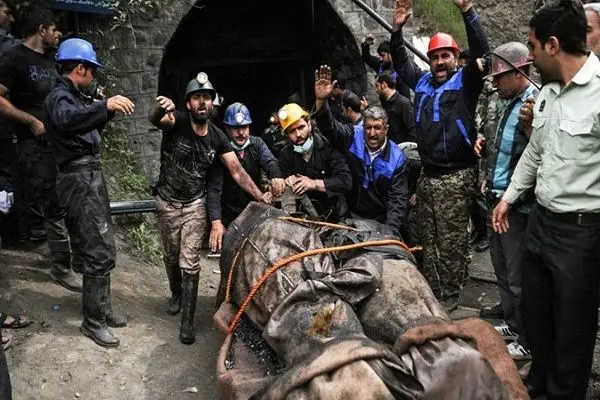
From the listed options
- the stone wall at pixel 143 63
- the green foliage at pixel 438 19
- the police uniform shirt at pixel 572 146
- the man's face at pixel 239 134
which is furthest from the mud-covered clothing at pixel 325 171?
the green foliage at pixel 438 19

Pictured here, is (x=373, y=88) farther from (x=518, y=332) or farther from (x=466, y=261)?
(x=518, y=332)

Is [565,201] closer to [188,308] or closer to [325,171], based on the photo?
[325,171]

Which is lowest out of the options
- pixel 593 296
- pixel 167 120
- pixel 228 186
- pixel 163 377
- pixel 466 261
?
pixel 163 377

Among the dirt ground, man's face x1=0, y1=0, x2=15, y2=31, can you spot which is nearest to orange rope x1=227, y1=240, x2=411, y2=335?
the dirt ground

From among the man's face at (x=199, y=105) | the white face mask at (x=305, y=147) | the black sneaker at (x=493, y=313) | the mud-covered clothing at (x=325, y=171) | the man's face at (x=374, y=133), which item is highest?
the man's face at (x=199, y=105)

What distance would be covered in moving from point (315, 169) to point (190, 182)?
3.80 feet

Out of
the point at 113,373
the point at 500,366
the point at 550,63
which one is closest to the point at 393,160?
the point at 550,63

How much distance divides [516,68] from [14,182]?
4.47 meters

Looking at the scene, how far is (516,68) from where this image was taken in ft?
14.3

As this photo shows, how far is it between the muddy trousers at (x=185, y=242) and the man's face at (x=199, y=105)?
2.24ft

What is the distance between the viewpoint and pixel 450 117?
4965 millimetres

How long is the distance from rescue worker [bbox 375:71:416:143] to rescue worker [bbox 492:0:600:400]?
305 centimetres

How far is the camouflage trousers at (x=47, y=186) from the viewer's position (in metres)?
5.20

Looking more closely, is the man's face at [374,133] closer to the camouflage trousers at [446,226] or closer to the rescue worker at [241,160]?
the camouflage trousers at [446,226]
